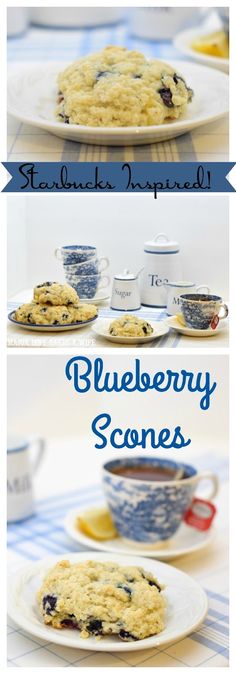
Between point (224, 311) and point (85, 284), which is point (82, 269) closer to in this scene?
point (85, 284)

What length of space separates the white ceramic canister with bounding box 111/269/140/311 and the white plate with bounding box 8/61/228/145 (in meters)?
0.16

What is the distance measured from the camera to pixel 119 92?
3.33 feet

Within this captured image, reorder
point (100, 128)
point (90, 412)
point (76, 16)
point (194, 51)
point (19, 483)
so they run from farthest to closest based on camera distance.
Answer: point (90, 412), point (76, 16), point (19, 483), point (194, 51), point (100, 128)

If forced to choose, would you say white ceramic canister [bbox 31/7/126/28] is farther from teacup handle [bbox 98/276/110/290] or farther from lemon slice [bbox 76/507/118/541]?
lemon slice [bbox 76/507/118/541]

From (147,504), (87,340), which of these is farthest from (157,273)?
(147,504)

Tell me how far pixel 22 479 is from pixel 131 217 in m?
0.52

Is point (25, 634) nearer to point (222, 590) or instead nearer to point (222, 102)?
point (222, 590)

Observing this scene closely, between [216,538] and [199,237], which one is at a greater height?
[199,237]

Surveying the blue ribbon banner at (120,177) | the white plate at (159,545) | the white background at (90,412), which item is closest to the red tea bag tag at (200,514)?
the white plate at (159,545)

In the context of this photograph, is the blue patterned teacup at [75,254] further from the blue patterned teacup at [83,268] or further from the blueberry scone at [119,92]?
the blueberry scone at [119,92]

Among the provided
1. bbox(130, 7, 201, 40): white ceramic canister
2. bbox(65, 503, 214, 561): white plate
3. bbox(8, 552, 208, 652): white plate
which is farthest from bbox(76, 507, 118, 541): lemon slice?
bbox(130, 7, 201, 40): white ceramic canister

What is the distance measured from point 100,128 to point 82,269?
0.19 meters

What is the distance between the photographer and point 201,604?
1085mm
